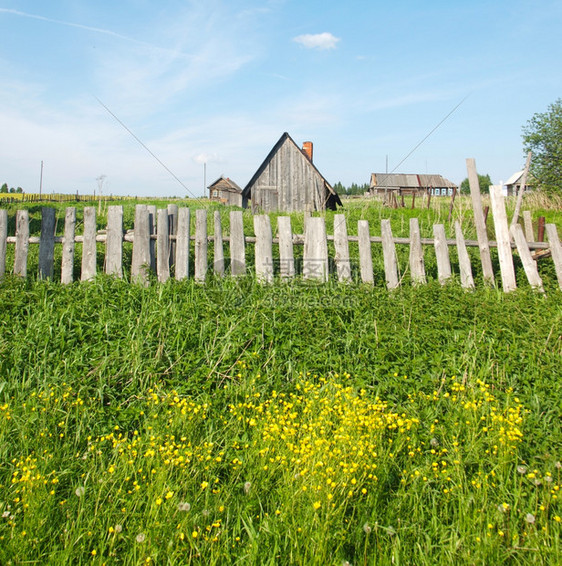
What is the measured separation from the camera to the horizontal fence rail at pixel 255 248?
6059 mm

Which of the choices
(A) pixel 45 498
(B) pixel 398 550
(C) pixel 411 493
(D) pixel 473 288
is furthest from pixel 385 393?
(D) pixel 473 288

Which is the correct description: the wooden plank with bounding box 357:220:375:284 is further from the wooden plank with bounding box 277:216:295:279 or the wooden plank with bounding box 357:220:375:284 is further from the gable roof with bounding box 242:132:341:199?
the gable roof with bounding box 242:132:341:199

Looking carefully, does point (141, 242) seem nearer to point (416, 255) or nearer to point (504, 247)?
point (416, 255)

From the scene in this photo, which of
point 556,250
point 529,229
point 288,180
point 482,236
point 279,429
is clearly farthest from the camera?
point 288,180

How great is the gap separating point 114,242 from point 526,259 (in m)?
5.89

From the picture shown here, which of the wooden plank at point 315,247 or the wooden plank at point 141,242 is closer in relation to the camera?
the wooden plank at point 315,247

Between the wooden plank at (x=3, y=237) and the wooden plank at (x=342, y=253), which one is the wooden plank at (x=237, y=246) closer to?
the wooden plank at (x=342, y=253)

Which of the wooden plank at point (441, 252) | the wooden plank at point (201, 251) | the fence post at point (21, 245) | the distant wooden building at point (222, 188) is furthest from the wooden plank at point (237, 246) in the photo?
the distant wooden building at point (222, 188)

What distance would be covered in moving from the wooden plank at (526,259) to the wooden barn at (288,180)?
17182mm

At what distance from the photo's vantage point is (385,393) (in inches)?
141

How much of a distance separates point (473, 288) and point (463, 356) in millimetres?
2363

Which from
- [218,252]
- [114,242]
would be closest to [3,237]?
[114,242]

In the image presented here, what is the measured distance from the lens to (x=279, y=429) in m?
3.00

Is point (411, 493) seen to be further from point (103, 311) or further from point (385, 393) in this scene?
point (103, 311)
